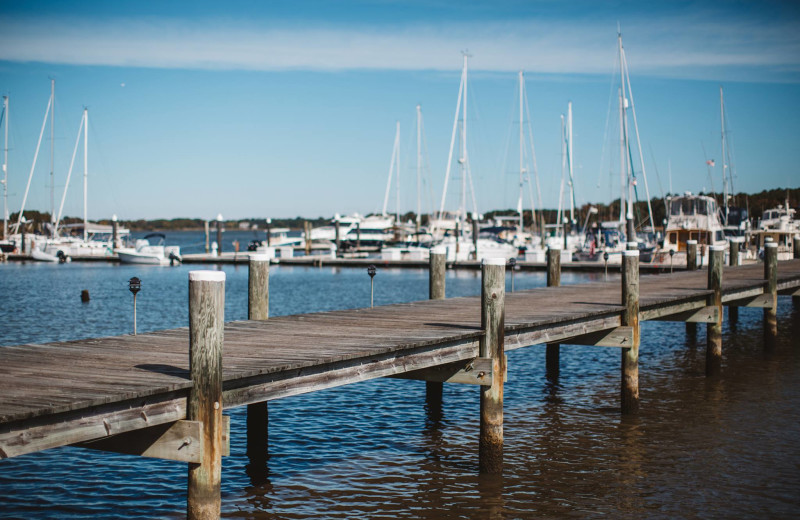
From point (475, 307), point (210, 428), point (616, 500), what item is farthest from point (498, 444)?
point (210, 428)

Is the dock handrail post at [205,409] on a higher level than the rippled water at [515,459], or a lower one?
higher

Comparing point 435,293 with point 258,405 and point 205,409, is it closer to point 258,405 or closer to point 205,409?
point 258,405

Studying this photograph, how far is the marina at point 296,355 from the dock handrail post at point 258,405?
0.49 feet

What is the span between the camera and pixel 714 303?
1838 centimetres

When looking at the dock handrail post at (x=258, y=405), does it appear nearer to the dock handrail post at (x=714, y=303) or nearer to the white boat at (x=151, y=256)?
the dock handrail post at (x=714, y=303)

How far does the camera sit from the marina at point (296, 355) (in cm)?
646

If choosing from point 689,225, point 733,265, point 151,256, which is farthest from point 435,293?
point 151,256

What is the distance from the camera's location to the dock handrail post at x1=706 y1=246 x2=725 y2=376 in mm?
18359

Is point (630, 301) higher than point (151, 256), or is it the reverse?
point (630, 301)

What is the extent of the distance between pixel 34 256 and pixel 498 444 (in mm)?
68402

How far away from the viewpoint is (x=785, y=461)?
12.5m

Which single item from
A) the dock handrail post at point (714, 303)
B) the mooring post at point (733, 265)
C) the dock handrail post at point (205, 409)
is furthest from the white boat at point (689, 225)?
the dock handrail post at point (205, 409)

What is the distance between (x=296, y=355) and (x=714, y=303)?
1244 centimetres

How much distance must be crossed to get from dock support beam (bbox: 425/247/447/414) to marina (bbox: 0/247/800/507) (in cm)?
18
